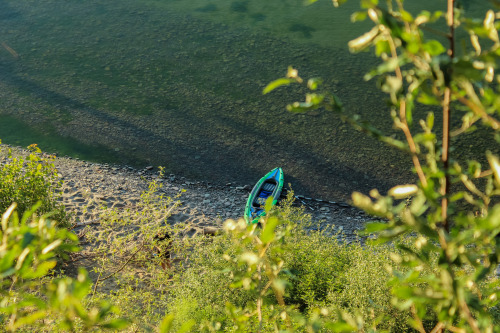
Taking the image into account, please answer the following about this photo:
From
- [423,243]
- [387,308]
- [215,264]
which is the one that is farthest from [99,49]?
[423,243]

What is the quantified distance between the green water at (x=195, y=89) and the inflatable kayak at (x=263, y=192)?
369 millimetres

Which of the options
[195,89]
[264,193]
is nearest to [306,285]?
[264,193]

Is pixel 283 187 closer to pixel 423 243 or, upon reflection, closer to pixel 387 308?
pixel 387 308

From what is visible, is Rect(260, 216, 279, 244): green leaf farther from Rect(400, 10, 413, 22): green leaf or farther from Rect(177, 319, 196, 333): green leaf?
Rect(400, 10, 413, 22): green leaf

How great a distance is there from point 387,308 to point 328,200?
3348 mm

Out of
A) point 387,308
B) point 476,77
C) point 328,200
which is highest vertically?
point 476,77

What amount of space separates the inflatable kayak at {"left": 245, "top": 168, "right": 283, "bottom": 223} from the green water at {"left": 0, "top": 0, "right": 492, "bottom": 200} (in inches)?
14.5

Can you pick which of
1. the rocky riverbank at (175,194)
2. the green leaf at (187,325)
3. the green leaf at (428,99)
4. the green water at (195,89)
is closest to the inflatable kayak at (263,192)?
the rocky riverbank at (175,194)

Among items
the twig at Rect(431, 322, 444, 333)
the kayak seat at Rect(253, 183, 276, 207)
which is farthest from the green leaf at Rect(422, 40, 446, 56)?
the kayak seat at Rect(253, 183, 276, 207)

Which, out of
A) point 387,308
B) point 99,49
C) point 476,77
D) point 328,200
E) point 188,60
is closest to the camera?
point 476,77

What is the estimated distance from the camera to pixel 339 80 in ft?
30.1

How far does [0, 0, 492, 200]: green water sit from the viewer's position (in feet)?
24.7

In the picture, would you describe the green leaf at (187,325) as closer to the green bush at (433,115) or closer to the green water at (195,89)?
the green bush at (433,115)

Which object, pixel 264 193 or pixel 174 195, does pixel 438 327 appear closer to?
pixel 264 193
